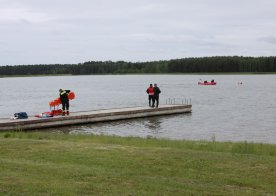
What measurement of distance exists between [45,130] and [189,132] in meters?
8.09

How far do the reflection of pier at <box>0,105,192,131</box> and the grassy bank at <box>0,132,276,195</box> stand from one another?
12.3 meters

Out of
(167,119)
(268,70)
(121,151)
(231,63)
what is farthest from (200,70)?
(121,151)

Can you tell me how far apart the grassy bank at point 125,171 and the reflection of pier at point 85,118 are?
40.5 feet

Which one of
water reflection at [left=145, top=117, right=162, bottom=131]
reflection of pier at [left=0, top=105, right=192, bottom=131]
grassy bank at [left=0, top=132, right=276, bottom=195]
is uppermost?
grassy bank at [left=0, top=132, right=276, bottom=195]

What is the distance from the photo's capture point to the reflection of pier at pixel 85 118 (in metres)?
25.7

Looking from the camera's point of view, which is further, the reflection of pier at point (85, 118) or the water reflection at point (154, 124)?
the water reflection at point (154, 124)

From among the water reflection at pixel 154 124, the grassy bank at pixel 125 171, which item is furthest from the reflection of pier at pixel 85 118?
the grassy bank at pixel 125 171

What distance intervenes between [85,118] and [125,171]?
20.1 meters

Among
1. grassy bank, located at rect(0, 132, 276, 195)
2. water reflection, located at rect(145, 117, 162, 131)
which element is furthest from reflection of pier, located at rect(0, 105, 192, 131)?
grassy bank, located at rect(0, 132, 276, 195)

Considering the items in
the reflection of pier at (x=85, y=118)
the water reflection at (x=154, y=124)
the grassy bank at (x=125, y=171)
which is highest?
the grassy bank at (x=125, y=171)

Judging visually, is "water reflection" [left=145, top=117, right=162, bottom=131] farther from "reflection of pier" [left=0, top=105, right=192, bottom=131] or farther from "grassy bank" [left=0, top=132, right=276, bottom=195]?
"grassy bank" [left=0, top=132, right=276, bottom=195]

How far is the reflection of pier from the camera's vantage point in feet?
84.4

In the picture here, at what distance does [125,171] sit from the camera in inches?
386

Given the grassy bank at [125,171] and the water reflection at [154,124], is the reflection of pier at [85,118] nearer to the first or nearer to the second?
the water reflection at [154,124]
